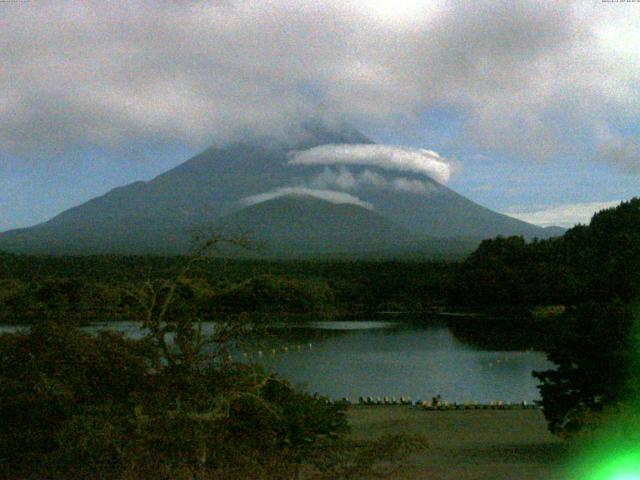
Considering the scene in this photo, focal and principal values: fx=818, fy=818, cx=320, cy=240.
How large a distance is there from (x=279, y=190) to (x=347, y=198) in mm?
13591

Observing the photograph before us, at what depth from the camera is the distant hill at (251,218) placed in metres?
126

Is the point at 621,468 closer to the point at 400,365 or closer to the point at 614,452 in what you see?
the point at 614,452

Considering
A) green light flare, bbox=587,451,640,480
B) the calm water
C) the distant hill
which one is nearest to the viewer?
green light flare, bbox=587,451,640,480

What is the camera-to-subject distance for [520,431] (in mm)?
13422

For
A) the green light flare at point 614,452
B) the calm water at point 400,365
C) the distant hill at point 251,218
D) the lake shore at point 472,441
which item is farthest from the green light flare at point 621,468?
the distant hill at point 251,218

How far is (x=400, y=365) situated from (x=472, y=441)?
14.9m

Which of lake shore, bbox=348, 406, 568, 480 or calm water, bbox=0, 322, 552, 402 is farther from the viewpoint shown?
calm water, bbox=0, 322, 552, 402

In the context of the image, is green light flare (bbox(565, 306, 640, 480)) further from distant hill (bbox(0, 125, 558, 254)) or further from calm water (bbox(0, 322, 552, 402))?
distant hill (bbox(0, 125, 558, 254))

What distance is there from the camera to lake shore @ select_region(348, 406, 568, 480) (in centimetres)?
950

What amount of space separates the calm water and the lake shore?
3581 mm

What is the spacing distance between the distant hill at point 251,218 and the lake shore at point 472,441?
311 ft

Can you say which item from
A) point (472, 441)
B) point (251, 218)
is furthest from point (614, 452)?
point (251, 218)

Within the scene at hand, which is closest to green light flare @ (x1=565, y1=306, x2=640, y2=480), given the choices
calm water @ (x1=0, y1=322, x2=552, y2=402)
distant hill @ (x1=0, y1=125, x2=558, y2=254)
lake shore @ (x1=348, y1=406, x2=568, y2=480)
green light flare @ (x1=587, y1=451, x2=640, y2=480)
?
green light flare @ (x1=587, y1=451, x2=640, y2=480)

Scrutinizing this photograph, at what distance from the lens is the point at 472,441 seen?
1248cm
